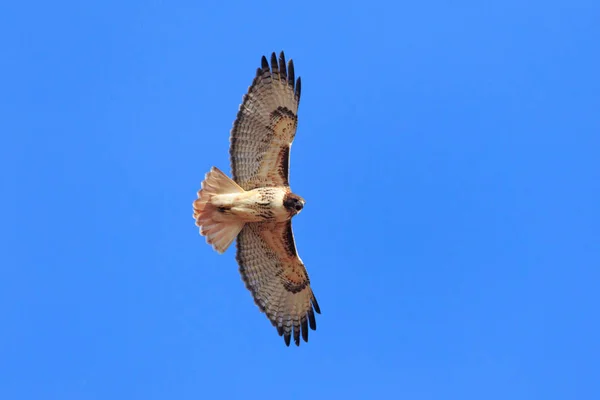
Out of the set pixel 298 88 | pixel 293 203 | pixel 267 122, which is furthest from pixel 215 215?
pixel 298 88

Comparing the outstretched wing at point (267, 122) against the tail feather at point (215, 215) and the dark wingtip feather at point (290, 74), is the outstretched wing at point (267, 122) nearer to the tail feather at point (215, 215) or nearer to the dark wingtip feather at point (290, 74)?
the dark wingtip feather at point (290, 74)

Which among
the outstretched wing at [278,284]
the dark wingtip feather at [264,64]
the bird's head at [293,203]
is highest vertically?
the dark wingtip feather at [264,64]

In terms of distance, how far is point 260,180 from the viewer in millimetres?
13766

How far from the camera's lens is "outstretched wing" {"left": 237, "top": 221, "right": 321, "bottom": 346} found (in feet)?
46.4

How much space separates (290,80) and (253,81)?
0.56m

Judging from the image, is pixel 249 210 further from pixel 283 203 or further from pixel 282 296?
pixel 282 296

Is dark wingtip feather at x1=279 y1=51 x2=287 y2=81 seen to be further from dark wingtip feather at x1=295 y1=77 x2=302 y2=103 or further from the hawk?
dark wingtip feather at x1=295 y1=77 x2=302 y2=103

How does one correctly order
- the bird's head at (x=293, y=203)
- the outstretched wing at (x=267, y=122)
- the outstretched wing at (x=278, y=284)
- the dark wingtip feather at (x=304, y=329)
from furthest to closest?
the dark wingtip feather at (x=304, y=329) < the outstretched wing at (x=278, y=284) < the outstretched wing at (x=267, y=122) < the bird's head at (x=293, y=203)

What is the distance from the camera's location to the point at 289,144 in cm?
1357

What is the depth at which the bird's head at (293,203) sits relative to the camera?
43.7ft

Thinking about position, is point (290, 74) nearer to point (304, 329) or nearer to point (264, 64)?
point (264, 64)

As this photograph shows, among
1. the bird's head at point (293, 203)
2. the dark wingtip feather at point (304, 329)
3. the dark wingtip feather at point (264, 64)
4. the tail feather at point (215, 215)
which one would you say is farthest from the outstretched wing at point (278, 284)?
the dark wingtip feather at point (264, 64)

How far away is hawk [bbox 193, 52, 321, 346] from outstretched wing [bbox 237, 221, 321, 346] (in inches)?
1.4

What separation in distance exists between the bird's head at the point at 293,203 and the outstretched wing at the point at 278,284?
0.93 metres
